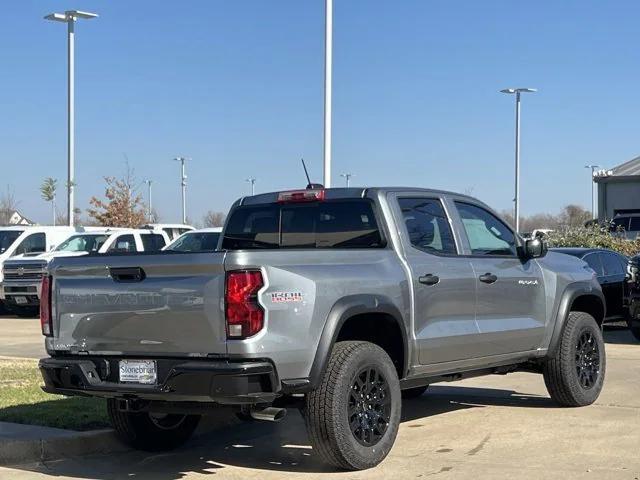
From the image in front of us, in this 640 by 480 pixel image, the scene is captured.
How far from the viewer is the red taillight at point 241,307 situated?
223 inches

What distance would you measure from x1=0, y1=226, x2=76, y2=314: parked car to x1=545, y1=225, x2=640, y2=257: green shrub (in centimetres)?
1168

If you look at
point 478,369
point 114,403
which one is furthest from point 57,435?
point 478,369

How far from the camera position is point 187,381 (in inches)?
225

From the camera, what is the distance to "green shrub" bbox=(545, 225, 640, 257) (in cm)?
2183

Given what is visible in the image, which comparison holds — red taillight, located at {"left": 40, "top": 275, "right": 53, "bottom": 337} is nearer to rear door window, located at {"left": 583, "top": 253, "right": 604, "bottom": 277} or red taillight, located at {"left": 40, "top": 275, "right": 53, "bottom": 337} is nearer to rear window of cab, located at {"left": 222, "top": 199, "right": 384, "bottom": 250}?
rear window of cab, located at {"left": 222, "top": 199, "right": 384, "bottom": 250}

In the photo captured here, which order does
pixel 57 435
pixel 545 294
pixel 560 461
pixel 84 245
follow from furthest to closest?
pixel 84 245, pixel 545 294, pixel 57 435, pixel 560 461

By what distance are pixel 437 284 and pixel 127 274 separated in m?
2.35

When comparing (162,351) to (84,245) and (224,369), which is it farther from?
(84,245)

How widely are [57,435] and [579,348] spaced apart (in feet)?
15.8

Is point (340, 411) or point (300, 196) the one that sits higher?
point (300, 196)

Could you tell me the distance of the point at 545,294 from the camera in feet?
27.4

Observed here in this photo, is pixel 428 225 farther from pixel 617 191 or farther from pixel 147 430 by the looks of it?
pixel 617 191

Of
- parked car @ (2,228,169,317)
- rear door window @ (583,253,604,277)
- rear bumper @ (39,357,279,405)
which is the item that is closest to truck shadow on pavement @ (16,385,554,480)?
rear bumper @ (39,357,279,405)

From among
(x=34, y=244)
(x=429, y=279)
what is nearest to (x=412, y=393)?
(x=429, y=279)
